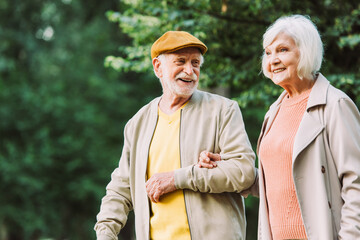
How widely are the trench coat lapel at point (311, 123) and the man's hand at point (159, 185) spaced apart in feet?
2.72

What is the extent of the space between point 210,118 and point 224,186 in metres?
0.46

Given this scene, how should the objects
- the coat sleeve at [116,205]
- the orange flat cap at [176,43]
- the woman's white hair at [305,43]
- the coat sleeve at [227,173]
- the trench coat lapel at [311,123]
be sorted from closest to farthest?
the trench coat lapel at [311,123], the woman's white hair at [305,43], the coat sleeve at [227,173], the orange flat cap at [176,43], the coat sleeve at [116,205]

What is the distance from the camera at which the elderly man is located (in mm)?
3385

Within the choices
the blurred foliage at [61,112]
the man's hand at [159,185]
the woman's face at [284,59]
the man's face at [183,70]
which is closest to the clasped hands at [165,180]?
the man's hand at [159,185]

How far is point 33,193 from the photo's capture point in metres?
15.0

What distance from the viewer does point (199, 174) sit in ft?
11.1

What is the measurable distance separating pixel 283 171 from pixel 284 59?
0.60 meters

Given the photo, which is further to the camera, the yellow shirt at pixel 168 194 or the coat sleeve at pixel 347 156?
the yellow shirt at pixel 168 194

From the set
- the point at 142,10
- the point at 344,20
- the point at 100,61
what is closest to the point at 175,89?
the point at 344,20

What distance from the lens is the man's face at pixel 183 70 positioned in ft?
11.9

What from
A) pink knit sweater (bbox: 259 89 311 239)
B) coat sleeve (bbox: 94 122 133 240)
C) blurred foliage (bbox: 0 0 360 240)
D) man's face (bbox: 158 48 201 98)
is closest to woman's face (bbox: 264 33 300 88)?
pink knit sweater (bbox: 259 89 311 239)

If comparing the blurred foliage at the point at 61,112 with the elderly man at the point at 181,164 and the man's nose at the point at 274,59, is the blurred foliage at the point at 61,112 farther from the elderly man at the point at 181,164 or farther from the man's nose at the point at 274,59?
the man's nose at the point at 274,59

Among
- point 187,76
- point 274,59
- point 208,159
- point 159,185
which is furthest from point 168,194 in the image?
point 274,59

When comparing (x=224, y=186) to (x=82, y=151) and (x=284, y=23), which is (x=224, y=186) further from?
(x=82, y=151)
